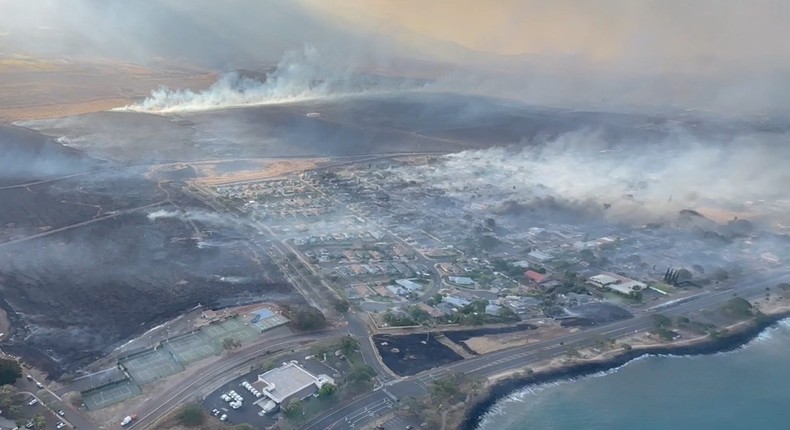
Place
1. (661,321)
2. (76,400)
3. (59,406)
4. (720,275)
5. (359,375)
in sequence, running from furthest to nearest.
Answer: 1. (720,275)
2. (661,321)
3. (359,375)
4. (76,400)
5. (59,406)

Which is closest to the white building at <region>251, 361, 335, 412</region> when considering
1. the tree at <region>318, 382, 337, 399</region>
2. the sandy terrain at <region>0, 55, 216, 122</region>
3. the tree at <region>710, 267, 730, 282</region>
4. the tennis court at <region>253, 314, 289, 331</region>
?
the tree at <region>318, 382, 337, 399</region>

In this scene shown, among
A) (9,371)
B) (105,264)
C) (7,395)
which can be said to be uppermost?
(105,264)

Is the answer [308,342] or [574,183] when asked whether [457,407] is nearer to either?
[308,342]

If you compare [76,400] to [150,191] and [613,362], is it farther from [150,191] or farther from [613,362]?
[150,191]

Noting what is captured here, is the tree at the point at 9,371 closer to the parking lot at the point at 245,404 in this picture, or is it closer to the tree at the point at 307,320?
the parking lot at the point at 245,404

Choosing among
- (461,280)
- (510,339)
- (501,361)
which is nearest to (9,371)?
(501,361)

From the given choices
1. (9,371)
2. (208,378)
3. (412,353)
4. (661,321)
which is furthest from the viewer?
(661,321)
